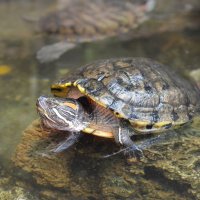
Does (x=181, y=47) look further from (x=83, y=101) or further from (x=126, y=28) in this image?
(x=83, y=101)

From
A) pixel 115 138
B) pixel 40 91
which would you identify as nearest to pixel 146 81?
pixel 115 138

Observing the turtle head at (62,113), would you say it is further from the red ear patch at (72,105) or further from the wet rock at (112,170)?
the wet rock at (112,170)

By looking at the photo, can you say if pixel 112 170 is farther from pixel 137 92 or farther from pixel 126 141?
pixel 137 92

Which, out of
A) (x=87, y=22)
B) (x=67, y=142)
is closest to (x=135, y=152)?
(x=67, y=142)

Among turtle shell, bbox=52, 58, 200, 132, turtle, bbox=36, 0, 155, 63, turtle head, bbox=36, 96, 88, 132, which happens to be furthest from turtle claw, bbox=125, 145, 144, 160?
turtle, bbox=36, 0, 155, 63

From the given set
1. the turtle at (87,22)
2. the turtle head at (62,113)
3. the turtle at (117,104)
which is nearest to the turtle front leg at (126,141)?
the turtle at (117,104)
